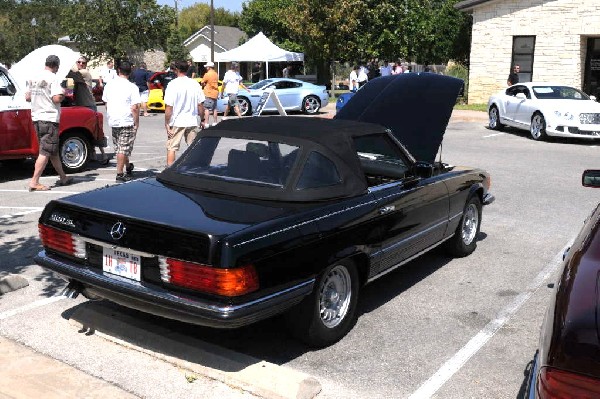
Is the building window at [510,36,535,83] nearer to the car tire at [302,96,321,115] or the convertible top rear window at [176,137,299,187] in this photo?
the car tire at [302,96,321,115]

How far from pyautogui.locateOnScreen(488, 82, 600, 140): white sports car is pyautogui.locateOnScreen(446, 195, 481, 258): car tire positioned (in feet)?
32.6

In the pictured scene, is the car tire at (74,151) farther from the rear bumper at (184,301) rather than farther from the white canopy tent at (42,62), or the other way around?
the rear bumper at (184,301)

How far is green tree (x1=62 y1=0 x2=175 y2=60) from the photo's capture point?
40.2m

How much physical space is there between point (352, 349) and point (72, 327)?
1997 mm

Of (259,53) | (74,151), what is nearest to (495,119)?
(74,151)

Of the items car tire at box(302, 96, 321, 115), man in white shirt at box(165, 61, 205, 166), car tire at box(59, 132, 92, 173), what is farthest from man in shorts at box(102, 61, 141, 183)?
car tire at box(302, 96, 321, 115)

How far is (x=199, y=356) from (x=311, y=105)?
767 inches

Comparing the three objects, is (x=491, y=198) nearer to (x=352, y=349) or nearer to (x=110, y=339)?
(x=352, y=349)

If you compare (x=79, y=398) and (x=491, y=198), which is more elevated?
(x=491, y=198)

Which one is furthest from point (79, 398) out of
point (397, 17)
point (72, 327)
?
point (397, 17)

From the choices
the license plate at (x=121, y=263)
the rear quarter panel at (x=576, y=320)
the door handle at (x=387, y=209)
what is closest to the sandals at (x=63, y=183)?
the license plate at (x=121, y=263)

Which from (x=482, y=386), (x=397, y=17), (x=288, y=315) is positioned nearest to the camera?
(x=482, y=386)

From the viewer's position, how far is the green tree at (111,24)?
40156 mm

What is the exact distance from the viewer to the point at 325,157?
4723 mm
